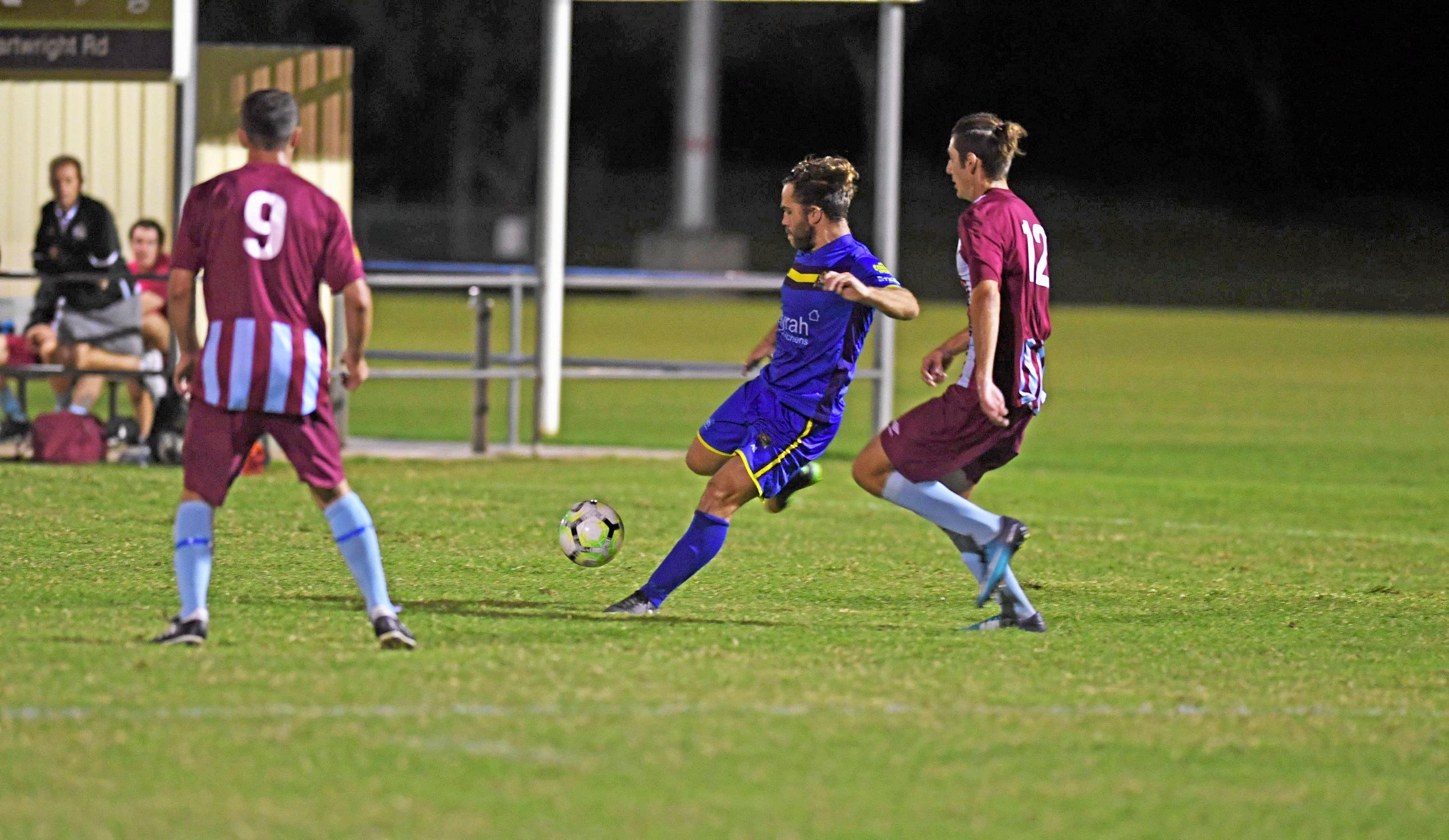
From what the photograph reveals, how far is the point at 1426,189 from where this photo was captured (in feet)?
194

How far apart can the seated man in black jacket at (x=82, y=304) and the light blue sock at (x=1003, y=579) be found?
23.3 ft

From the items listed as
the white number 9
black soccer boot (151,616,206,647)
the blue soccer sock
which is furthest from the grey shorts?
the white number 9

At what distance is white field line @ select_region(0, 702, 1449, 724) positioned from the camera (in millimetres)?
5508

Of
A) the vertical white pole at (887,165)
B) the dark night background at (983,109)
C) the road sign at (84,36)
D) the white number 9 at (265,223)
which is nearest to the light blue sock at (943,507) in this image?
the white number 9 at (265,223)

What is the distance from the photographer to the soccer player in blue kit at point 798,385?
7.45m

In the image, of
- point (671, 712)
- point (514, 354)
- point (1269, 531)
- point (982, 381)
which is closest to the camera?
point (671, 712)

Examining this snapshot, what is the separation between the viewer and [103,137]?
15.4 m

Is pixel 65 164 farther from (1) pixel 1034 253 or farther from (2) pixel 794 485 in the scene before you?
(1) pixel 1034 253

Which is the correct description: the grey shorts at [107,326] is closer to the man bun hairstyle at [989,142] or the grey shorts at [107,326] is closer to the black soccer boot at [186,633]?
the black soccer boot at [186,633]

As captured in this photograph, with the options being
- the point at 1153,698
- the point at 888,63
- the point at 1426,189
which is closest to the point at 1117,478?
the point at 888,63

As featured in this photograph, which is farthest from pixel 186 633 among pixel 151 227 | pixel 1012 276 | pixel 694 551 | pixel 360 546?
pixel 151 227

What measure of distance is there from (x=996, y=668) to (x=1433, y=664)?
1562 mm

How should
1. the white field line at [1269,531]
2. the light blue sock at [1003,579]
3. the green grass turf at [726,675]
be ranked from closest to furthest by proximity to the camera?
the green grass turf at [726,675] < the light blue sock at [1003,579] < the white field line at [1269,531]

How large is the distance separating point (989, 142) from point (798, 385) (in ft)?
3.55
